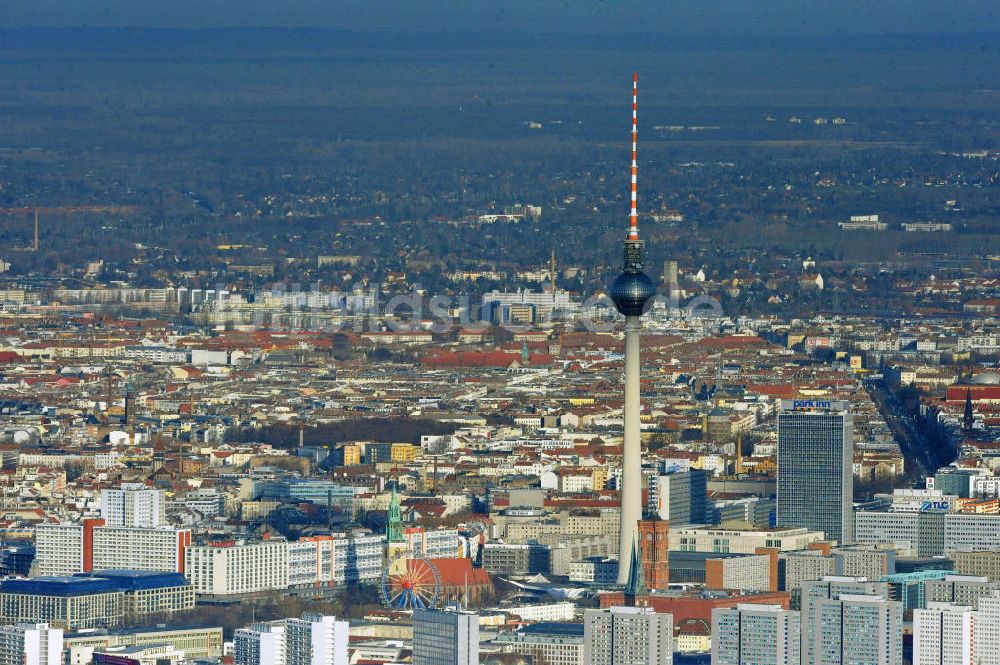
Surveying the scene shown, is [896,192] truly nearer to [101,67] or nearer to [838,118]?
[838,118]

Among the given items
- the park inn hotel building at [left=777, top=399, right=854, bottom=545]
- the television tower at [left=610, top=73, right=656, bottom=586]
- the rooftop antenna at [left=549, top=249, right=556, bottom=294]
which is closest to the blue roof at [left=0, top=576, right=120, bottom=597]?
the television tower at [left=610, top=73, right=656, bottom=586]

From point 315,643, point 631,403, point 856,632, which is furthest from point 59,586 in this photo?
point 856,632

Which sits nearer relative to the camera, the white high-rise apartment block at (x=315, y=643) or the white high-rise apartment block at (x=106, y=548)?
the white high-rise apartment block at (x=315, y=643)

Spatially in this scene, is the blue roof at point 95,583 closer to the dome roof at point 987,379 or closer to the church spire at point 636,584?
the church spire at point 636,584

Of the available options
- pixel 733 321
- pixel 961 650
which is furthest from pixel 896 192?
pixel 961 650

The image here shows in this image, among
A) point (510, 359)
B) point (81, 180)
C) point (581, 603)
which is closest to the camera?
point (581, 603)

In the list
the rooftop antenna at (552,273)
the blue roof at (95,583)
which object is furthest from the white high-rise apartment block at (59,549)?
the rooftop antenna at (552,273)

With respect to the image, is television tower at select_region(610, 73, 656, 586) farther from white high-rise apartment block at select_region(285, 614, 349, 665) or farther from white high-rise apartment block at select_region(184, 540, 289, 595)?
white high-rise apartment block at select_region(285, 614, 349, 665)
